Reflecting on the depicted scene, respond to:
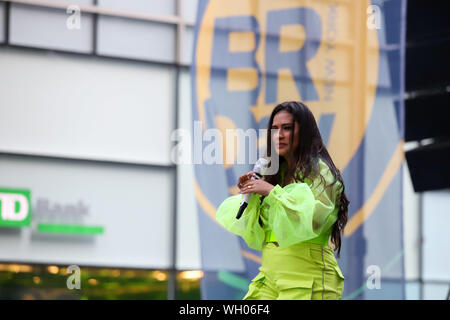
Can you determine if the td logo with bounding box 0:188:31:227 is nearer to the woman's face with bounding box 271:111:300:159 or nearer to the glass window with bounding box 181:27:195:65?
the glass window with bounding box 181:27:195:65

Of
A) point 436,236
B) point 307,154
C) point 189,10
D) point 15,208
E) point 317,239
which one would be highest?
point 189,10

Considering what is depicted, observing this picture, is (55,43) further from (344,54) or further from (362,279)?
(362,279)

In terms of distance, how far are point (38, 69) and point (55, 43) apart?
0.85 feet

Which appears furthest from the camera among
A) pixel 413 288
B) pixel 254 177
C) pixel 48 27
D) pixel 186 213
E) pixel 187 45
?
pixel 413 288

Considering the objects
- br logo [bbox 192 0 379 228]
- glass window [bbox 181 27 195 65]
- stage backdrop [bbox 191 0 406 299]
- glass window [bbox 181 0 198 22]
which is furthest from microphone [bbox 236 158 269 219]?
glass window [bbox 181 0 198 22]

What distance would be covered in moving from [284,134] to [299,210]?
0.37m

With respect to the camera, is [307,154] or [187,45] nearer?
[307,154]

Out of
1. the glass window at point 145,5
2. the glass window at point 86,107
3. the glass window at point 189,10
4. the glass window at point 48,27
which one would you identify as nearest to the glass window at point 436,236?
the glass window at point 86,107

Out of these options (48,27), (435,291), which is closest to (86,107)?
(48,27)

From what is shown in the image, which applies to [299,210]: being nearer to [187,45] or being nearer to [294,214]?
[294,214]

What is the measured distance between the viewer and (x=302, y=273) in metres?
2.94

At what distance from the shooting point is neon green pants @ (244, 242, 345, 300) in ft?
9.62

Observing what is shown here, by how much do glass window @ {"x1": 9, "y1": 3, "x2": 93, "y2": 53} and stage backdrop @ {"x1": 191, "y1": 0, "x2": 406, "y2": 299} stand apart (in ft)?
3.79
